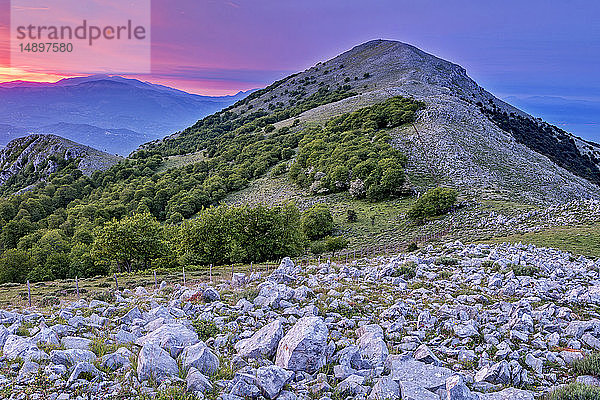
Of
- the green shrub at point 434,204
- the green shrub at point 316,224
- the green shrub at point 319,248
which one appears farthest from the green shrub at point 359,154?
the green shrub at point 319,248

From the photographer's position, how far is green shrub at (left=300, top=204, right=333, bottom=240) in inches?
2098

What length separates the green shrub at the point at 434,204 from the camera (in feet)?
163

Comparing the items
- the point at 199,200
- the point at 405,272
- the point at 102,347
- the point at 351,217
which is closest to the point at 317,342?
the point at 102,347

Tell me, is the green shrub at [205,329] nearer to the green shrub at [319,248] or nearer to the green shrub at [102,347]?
the green shrub at [102,347]

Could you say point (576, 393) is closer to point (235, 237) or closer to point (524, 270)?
point (524, 270)

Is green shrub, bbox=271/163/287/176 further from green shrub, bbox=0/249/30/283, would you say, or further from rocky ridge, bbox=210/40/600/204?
green shrub, bbox=0/249/30/283

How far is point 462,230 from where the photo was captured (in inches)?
1636

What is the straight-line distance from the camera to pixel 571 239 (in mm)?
27438

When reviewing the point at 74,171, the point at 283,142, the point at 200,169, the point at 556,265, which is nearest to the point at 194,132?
the point at 74,171

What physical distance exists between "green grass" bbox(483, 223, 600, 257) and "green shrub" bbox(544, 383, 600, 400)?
65.5 feet

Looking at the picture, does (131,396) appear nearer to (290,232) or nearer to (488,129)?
(290,232)

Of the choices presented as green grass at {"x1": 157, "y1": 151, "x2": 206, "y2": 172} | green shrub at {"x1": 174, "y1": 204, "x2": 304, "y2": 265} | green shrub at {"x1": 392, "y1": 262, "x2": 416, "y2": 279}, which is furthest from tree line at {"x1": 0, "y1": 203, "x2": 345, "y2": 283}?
green grass at {"x1": 157, "y1": 151, "x2": 206, "y2": 172}

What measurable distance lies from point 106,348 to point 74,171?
163 meters

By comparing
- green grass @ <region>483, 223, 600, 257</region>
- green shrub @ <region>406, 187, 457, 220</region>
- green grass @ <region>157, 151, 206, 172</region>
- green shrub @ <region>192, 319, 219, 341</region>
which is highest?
green grass @ <region>157, 151, 206, 172</region>
